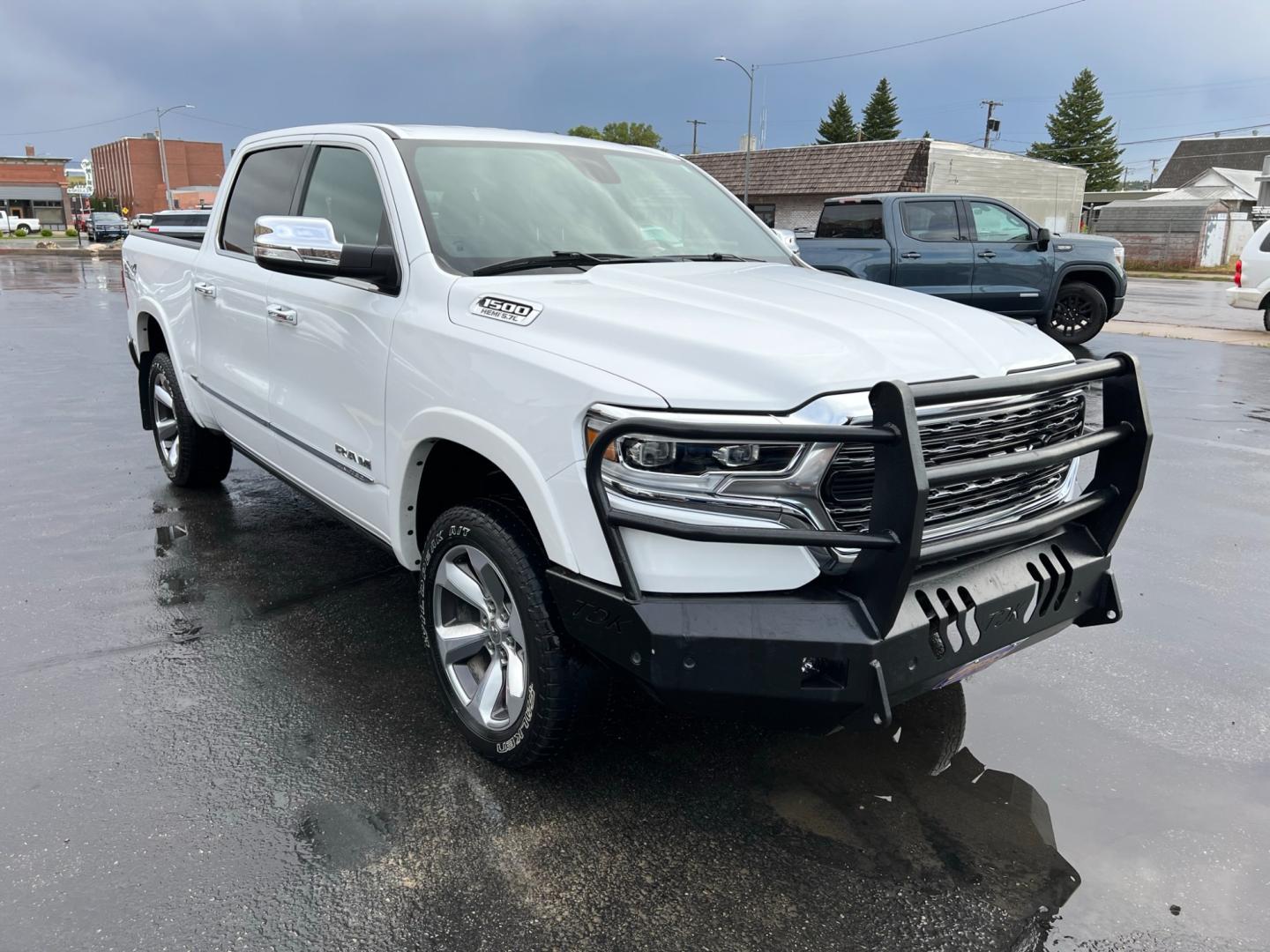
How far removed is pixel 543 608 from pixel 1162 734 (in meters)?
2.28

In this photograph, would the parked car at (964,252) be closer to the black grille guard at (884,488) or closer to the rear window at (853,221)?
the rear window at (853,221)

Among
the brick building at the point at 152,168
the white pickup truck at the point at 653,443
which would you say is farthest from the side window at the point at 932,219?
the brick building at the point at 152,168

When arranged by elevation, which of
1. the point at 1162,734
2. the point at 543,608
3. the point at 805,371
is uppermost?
the point at 805,371

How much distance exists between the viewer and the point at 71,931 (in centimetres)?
241

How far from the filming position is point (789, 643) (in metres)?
2.33

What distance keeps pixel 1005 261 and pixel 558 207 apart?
418 inches

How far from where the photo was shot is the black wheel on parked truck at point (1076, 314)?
13406mm

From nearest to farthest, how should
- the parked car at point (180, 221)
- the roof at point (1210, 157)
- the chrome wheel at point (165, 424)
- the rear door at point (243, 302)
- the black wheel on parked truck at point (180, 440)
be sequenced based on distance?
the rear door at point (243, 302) → the black wheel on parked truck at point (180, 440) → the chrome wheel at point (165, 424) → the parked car at point (180, 221) → the roof at point (1210, 157)

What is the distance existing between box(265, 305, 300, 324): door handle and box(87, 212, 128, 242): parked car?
59.8 metres

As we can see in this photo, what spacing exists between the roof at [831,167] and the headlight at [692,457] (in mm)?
35838

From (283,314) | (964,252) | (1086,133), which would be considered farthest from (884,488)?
(1086,133)

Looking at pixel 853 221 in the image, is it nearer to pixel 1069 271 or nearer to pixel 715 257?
pixel 1069 271

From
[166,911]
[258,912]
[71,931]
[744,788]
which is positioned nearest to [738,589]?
[744,788]

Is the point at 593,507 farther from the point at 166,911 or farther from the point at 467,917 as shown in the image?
the point at 166,911
